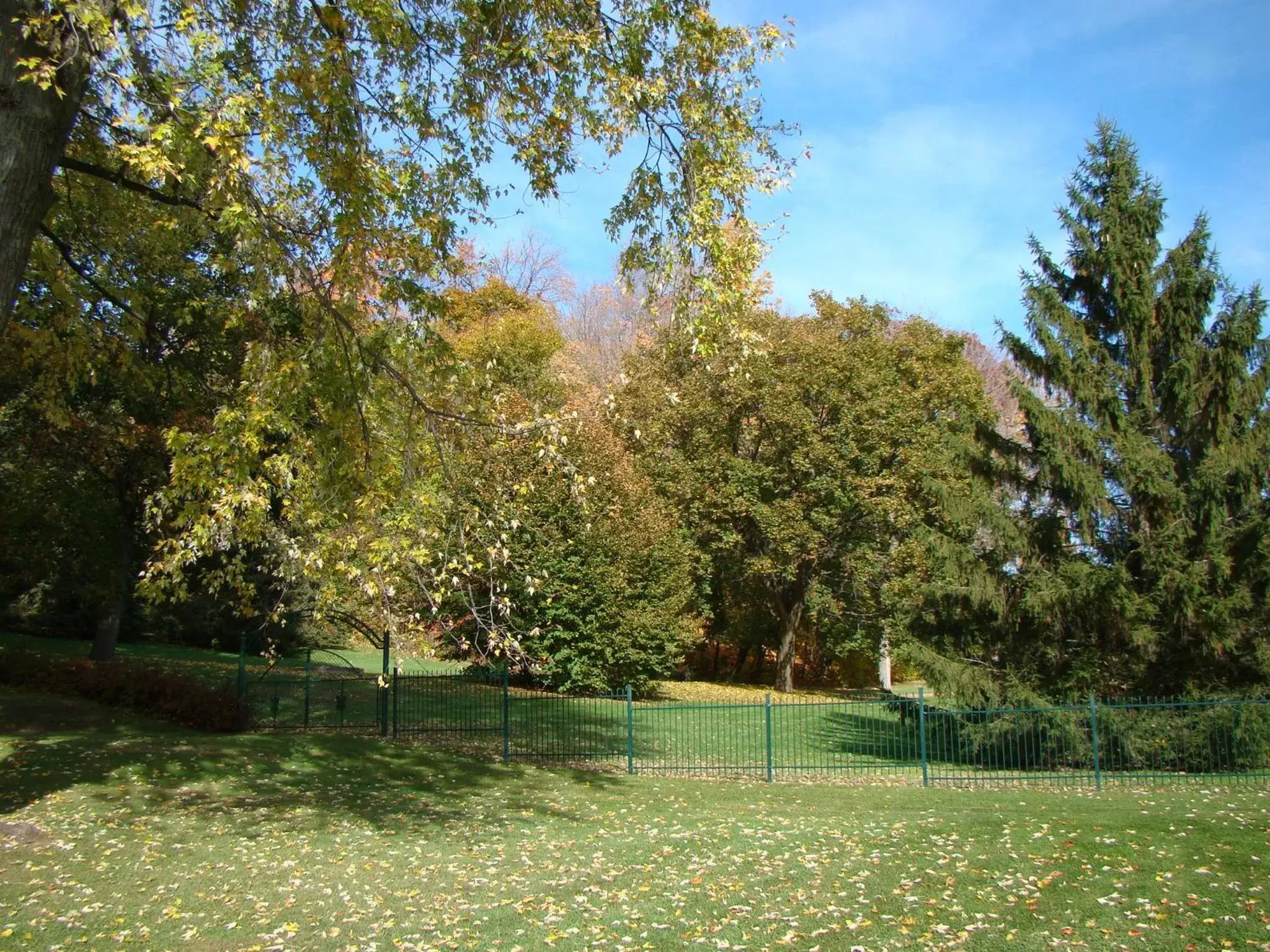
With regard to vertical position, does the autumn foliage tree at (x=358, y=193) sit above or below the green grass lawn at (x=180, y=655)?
above

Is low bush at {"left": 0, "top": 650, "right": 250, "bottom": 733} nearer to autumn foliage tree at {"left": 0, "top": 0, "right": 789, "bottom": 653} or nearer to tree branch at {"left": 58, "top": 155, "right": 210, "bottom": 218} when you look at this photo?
autumn foliage tree at {"left": 0, "top": 0, "right": 789, "bottom": 653}

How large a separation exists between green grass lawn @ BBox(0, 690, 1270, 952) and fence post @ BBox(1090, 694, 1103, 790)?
39.3 inches

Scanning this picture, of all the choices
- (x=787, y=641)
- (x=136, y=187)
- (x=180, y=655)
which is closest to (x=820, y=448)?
(x=787, y=641)

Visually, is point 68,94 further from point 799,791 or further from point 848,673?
point 848,673

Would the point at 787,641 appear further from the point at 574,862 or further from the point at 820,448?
the point at 574,862

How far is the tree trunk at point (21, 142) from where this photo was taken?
20.4 ft

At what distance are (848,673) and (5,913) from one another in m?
34.8

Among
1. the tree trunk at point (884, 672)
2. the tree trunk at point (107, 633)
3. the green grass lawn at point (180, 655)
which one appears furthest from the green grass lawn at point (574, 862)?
the tree trunk at point (884, 672)

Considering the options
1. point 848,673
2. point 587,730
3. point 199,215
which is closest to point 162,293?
point 199,215

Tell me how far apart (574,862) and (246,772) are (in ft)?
20.0

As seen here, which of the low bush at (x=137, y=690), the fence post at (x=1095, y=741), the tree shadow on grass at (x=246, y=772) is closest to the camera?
the tree shadow on grass at (x=246, y=772)

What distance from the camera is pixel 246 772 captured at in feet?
41.1

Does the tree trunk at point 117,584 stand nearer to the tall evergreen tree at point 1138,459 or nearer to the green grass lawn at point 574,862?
the green grass lawn at point 574,862

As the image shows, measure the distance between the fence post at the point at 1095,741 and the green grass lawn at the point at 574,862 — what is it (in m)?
1.00
